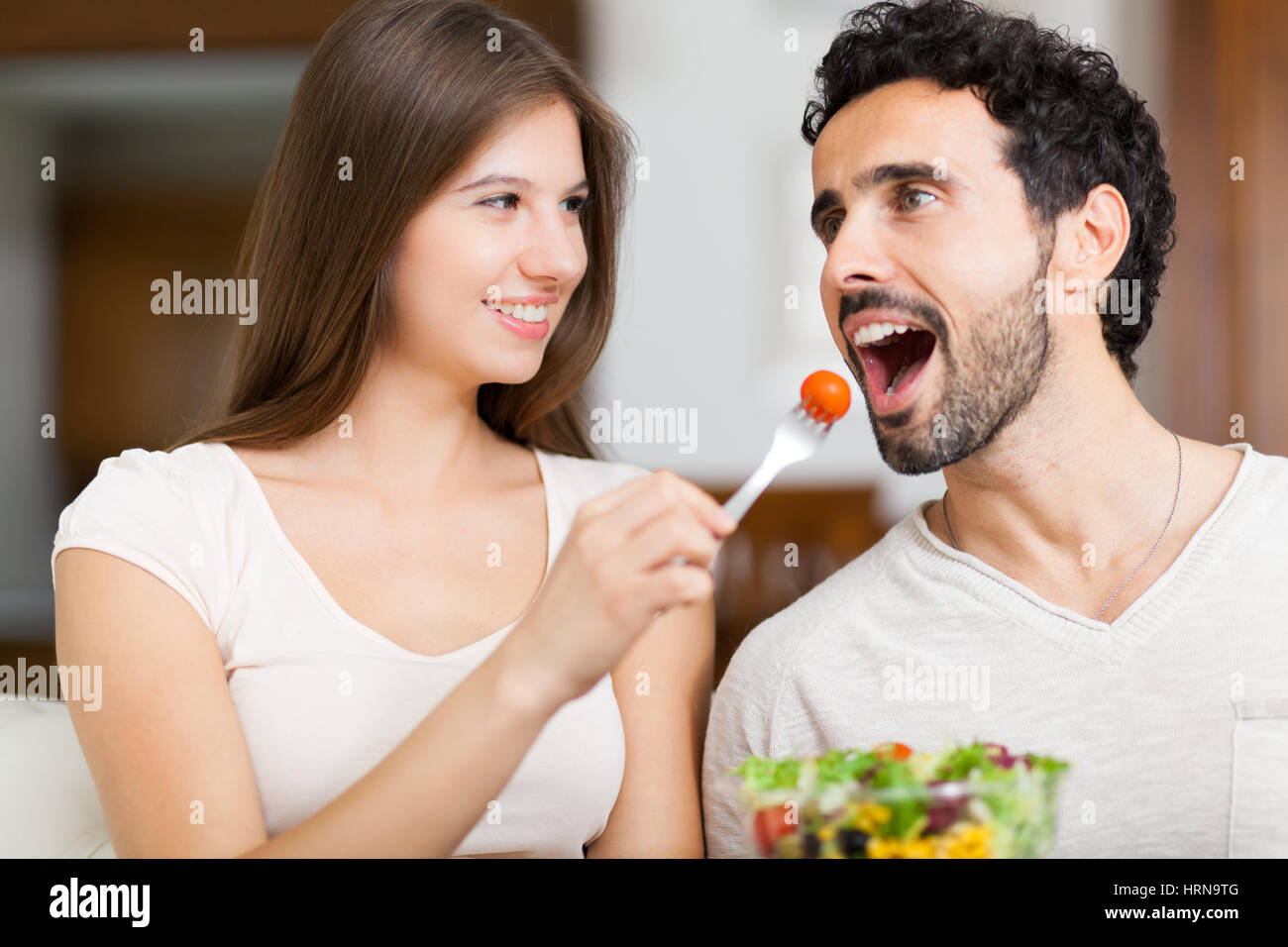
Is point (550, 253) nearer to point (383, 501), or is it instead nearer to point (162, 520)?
point (383, 501)

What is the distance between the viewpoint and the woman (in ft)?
3.67

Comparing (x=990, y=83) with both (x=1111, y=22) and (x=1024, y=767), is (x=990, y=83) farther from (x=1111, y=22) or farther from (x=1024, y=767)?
(x=1111, y=22)

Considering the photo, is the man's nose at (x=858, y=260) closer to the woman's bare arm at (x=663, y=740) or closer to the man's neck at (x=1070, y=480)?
the man's neck at (x=1070, y=480)

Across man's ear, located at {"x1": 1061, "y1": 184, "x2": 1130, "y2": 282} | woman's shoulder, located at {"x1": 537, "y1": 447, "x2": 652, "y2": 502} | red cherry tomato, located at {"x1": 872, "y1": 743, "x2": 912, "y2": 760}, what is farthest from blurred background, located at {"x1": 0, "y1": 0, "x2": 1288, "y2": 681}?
red cherry tomato, located at {"x1": 872, "y1": 743, "x2": 912, "y2": 760}

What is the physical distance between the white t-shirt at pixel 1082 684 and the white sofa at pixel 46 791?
2.25ft

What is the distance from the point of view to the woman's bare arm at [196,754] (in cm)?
87

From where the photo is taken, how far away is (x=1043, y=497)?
1240mm

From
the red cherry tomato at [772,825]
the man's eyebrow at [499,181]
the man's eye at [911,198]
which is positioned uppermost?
the man's eyebrow at [499,181]

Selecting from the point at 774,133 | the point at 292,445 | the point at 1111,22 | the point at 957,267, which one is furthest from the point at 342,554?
the point at 1111,22

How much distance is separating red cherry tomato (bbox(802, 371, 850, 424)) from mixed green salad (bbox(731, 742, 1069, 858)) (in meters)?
0.31

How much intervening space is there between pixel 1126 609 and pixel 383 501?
2.70 ft

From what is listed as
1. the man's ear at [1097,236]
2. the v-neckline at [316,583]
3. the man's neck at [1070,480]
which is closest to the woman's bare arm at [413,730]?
the v-neckline at [316,583]

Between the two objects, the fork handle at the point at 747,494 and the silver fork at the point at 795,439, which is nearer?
the fork handle at the point at 747,494
